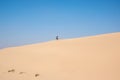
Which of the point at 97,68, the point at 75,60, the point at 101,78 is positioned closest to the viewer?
the point at 101,78

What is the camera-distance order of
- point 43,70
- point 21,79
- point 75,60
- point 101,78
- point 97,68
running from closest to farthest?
1. point 101,78
2. point 21,79
3. point 97,68
4. point 43,70
5. point 75,60

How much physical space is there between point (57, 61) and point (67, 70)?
165 centimetres

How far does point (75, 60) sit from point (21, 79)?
3.37 m

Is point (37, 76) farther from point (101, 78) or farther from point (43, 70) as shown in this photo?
point (101, 78)

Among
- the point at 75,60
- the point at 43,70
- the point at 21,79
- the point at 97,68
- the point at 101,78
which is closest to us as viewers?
the point at 101,78

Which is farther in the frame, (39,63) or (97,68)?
(39,63)

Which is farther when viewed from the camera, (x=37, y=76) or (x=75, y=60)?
(x=75, y=60)

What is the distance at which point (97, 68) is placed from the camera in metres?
7.80

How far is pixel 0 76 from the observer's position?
7855 millimetres

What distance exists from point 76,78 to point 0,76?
355 cm

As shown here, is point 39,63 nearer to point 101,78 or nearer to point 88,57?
point 88,57

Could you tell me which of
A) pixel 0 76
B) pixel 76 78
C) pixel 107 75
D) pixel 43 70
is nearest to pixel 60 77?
pixel 76 78

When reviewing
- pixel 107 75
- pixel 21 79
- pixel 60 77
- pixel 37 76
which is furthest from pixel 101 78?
pixel 21 79

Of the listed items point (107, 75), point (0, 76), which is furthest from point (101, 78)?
point (0, 76)
